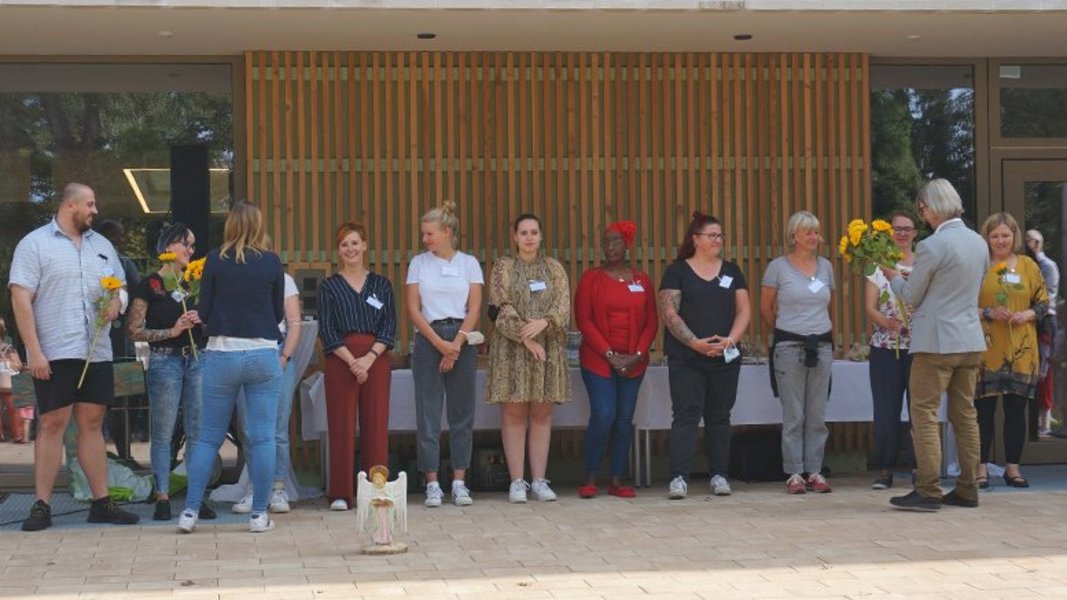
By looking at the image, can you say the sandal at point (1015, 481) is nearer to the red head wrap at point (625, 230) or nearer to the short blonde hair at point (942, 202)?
the short blonde hair at point (942, 202)

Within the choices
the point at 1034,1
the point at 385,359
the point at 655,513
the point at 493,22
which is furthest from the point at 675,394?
the point at 1034,1

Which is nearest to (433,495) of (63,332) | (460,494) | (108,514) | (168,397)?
(460,494)

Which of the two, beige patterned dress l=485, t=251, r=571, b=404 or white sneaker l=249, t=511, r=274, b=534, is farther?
beige patterned dress l=485, t=251, r=571, b=404

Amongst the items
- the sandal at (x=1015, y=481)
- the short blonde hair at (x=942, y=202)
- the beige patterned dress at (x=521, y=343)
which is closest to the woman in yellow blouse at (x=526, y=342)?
the beige patterned dress at (x=521, y=343)

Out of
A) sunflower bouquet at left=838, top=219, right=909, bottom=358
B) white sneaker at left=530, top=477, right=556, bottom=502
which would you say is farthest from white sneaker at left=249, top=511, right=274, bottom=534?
sunflower bouquet at left=838, top=219, right=909, bottom=358

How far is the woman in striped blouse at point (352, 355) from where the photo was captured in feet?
30.3

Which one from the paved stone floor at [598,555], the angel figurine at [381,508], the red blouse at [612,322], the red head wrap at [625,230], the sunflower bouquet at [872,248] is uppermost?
the red head wrap at [625,230]

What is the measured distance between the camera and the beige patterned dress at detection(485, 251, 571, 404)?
9477 millimetres

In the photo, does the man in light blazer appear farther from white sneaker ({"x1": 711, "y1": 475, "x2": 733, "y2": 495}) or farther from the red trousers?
the red trousers

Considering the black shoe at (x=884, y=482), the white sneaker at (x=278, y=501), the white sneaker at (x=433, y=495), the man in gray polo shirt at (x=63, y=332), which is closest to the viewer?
the man in gray polo shirt at (x=63, y=332)

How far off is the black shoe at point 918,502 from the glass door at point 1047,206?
8.98ft

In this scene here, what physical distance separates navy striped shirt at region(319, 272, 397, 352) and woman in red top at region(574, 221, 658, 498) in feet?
3.96

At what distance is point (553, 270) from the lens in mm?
9648

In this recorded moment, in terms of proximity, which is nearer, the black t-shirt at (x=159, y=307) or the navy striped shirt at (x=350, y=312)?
the black t-shirt at (x=159, y=307)
